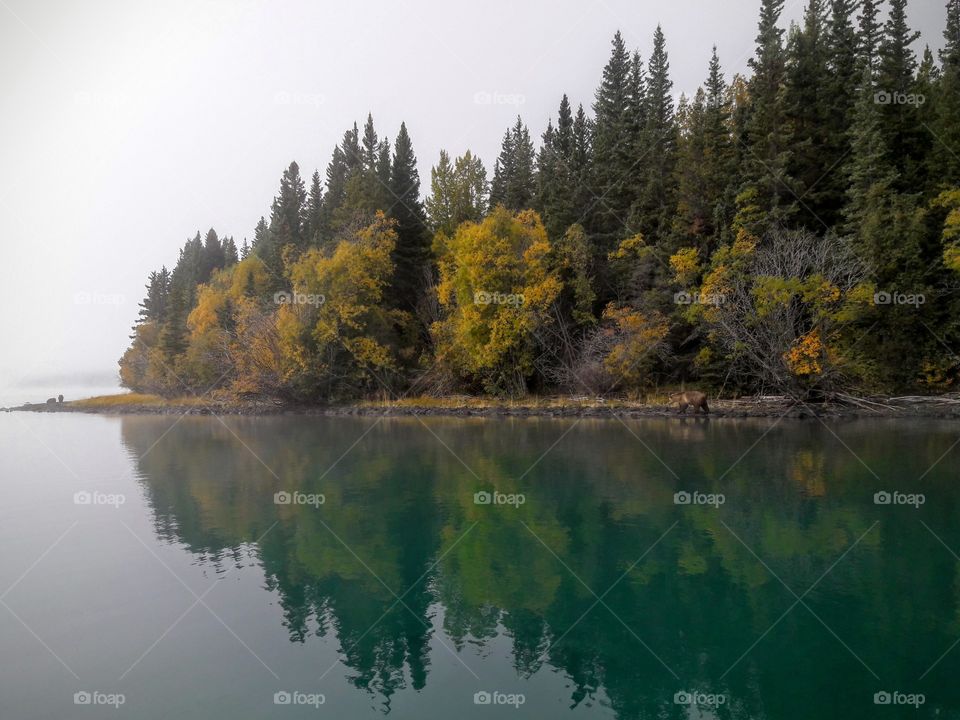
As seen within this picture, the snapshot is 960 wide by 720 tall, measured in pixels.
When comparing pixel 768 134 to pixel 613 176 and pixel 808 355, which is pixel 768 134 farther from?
pixel 808 355

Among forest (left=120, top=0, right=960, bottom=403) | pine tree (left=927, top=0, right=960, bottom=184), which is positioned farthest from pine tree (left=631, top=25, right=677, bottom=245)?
pine tree (left=927, top=0, right=960, bottom=184)

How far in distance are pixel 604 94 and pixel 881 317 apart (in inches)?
1326

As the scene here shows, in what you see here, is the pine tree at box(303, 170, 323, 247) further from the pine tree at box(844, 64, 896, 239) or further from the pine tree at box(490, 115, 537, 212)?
the pine tree at box(844, 64, 896, 239)

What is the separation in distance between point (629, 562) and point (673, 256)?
1257 inches

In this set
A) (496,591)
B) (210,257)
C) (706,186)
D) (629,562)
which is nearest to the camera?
(496,591)

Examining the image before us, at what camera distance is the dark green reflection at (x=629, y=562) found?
7.79 metres

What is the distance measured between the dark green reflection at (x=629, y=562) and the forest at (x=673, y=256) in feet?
43.7

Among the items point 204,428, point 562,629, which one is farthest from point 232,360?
point 562,629

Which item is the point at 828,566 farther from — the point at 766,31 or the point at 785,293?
the point at 766,31

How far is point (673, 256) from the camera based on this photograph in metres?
40.0

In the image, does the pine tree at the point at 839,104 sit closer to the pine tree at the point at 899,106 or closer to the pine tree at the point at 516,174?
the pine tree at the point at 899,106

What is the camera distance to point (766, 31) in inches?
1651

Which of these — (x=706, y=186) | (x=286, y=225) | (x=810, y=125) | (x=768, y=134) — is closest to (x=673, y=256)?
(x=706, y=186)

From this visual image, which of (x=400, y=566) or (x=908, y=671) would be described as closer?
(x=908, y=671)
